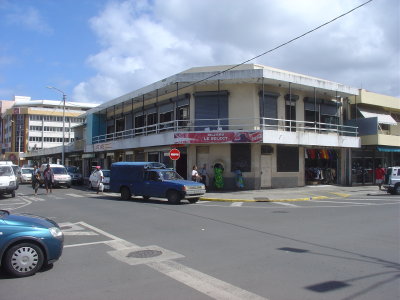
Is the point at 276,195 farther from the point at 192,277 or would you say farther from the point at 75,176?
the point at 75,176

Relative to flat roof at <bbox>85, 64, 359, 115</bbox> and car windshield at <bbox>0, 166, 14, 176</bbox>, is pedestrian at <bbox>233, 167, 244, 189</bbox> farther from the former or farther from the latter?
car windshield at <bbox>0, 166, 14, 176</bbox>

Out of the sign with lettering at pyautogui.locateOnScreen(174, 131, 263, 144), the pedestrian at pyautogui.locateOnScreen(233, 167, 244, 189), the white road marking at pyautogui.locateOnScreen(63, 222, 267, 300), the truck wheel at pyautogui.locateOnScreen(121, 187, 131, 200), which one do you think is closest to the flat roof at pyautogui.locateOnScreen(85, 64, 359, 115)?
the sign with lettering at pyautogui.locateOnScreen(174, 131, 263, 144)

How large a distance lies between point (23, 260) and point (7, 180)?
1630cm

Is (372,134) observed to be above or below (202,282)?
above

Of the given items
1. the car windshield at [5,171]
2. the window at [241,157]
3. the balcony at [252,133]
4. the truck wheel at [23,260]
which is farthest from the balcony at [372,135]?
the truck wheel at [23,260]

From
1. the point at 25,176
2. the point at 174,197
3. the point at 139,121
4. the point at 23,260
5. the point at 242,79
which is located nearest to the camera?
the point at 23,260

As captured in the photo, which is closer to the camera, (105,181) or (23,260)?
(23,260)

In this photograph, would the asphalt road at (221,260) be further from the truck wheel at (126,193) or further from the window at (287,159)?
the window at (287,159)

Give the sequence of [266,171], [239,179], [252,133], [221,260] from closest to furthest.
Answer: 1. [221,260]
2. [252,133]
3. [239,179]
4. [266,171]

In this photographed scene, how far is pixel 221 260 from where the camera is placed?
7043 mm

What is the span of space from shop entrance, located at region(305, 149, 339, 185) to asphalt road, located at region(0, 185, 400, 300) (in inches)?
587

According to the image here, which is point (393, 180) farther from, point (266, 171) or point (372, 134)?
point (266, 171)

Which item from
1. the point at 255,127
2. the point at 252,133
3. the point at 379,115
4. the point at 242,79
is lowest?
the point at 252,133

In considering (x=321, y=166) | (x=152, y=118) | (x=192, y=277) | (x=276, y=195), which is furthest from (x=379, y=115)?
(x=192, y=277)
